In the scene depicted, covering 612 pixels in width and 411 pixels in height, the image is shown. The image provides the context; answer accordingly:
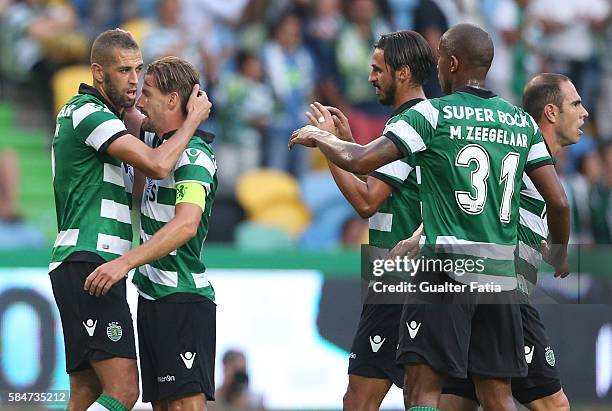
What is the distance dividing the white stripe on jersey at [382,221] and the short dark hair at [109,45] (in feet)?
5.44

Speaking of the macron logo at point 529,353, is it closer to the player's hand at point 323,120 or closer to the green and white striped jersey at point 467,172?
the green and white striped jersey at point 467,172

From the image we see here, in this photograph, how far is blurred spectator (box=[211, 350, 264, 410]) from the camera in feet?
30.5

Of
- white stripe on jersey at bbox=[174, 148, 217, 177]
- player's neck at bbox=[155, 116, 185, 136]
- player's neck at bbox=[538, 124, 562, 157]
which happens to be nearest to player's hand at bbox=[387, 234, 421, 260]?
player's neck at bbox=[538, 124, 562, 157]

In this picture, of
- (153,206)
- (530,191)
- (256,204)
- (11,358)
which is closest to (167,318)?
(153,206)

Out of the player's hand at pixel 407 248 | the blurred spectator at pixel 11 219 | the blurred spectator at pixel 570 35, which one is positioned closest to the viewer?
the player's hand at pixel 407 248

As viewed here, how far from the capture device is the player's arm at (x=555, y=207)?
246 inches

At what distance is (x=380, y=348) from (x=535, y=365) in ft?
2.81

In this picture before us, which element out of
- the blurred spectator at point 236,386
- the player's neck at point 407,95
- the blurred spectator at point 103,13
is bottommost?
the blurred spectator at point 236,386

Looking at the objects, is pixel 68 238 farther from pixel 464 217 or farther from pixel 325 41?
pixel 325 41

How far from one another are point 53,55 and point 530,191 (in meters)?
7.44

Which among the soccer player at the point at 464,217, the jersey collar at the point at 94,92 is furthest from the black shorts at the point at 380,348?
the jersey collar at the point at 94,92

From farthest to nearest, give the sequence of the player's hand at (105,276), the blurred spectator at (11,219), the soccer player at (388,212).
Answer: the blurred spectator at (11,219)
the soccer player at (388,212)
the player's hand at (105,276)

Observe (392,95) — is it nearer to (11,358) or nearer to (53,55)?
(11,358)

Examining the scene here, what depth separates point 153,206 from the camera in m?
6.28
